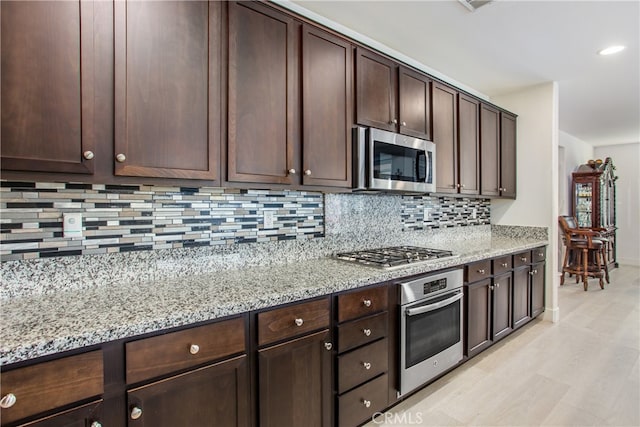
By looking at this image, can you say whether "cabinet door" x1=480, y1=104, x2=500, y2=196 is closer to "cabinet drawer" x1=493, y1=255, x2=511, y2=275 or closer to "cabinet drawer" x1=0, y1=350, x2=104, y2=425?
"cabinet drawer" x1=493, y1=255, x2=511, y2=275

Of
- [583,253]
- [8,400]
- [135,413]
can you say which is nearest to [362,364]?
[135,413]

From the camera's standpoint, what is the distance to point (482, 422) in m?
1.88

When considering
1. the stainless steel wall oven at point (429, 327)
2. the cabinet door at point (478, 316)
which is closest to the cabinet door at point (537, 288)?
the cabinet door at point (478, 316)

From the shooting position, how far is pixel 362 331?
67.7 inches

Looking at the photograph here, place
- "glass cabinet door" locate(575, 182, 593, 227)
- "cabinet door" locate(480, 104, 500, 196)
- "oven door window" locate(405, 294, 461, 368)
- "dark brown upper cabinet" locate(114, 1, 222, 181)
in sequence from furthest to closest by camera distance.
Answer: "glass cabinet door" locate(575, 182, 593, 227), "cabinet door" locate(480, 104, 500, 196), "oven door window" locate(405, 294, 461, 368), "dark brown upper cabinet" locate(114, 1, 222, 181)

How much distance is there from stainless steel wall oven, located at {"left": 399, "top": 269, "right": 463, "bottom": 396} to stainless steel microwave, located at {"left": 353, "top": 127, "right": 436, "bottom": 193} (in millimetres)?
645

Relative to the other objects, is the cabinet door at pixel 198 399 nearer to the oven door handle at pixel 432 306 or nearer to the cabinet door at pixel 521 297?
the oven door handle at pixel 432 306

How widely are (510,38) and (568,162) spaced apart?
4.80 meters

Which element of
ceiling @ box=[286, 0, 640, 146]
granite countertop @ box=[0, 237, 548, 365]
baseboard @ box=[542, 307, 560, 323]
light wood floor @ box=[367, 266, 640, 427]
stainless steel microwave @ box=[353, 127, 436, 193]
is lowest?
light wood floor @ box=[367, 266, 640, 427]

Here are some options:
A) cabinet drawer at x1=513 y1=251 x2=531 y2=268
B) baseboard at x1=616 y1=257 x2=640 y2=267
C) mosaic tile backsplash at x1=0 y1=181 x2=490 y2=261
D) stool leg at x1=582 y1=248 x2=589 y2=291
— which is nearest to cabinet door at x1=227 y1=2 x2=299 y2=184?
mosaic tile backsplash at x1=0 y1=181 x2=490 y2=261

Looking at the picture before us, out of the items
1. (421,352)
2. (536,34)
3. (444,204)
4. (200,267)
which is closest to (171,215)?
(200,267)

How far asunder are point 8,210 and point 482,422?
2542 mm

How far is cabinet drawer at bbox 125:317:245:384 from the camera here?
108cm

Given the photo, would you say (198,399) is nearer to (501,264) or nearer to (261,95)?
(261,95)
